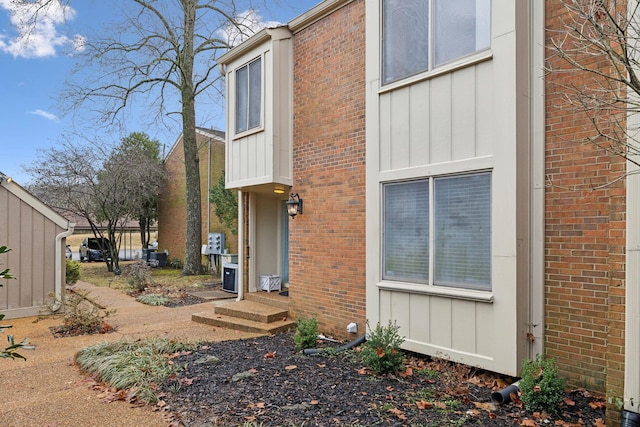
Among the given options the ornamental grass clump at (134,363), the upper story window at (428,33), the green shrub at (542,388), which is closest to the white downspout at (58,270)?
the ornamental grass clump at (134,363)

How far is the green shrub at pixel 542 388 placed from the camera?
3531 millimetres

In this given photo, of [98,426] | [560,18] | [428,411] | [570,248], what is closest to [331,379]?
[428,411]

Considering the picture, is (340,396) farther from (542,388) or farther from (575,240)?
(575,240)

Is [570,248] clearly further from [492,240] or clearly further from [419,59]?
[419,59]

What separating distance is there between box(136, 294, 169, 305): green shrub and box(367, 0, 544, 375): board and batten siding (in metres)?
7.00

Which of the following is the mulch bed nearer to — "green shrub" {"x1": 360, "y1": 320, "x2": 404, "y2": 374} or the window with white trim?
"green shrub" {"x1": 360, "y1": 320, "x2": 404, "y2": 374}

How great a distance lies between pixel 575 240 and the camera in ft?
13.2

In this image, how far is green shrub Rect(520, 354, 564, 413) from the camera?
11.6 ft

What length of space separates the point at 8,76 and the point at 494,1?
62.0ft

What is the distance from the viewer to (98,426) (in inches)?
141

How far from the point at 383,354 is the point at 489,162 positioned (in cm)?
256

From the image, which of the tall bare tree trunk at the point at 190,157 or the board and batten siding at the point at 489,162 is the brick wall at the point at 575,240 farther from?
the tall bare tree trunk at the point at 190,157

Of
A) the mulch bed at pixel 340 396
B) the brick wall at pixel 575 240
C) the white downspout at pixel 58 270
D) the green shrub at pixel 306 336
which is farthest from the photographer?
the white downspout at pixel 58 270

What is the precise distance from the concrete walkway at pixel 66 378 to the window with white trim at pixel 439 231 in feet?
10.8
